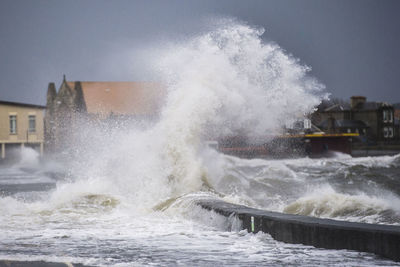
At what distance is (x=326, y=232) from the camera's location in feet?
17.5

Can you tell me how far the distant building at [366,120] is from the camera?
321 ft

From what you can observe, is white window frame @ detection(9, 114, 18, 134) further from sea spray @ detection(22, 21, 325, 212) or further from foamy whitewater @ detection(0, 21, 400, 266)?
sea spray @ detection(22, 21, 325, 212)

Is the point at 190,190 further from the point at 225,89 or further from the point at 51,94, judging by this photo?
the point at 51,94

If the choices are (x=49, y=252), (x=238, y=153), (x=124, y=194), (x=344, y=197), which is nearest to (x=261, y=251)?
(x=49, y=252)

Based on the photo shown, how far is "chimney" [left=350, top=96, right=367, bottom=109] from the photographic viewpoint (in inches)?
4048

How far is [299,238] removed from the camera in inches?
223

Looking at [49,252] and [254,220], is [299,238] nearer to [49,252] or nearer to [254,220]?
[254,220]

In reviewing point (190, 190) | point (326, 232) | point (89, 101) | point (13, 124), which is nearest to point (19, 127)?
point (13, 124)

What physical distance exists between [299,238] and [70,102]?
71198 mm

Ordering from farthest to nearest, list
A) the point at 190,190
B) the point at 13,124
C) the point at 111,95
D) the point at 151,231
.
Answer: the point at 111,95, the point at 13,124, the point at 190,190, the point at 151,231

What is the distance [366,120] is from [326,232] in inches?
3911

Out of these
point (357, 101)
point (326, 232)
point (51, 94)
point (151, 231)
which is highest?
point (357, 101)

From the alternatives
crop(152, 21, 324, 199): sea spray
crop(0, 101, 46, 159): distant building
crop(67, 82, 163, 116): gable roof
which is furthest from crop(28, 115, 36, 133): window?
crop(152, 21, 324, 199): sea spray

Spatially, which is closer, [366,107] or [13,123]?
[13,123]
